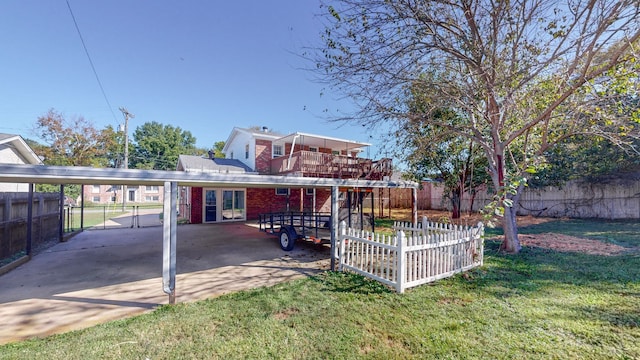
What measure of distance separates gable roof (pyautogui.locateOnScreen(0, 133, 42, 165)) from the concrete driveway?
7.77 meters

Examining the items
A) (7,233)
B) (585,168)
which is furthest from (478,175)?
(7,233)

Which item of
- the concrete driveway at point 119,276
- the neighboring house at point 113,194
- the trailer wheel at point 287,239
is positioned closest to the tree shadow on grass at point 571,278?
the concrete driveway at point 119,276

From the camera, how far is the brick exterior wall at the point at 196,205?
14641 mm

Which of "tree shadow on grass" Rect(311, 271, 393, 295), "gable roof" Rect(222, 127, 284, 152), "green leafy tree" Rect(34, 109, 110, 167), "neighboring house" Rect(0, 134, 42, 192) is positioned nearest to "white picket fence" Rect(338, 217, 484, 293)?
"tree shadow on grass" Rect(311, 271, 393, 295)

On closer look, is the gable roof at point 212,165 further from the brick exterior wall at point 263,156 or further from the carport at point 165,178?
the carport at point 165,178

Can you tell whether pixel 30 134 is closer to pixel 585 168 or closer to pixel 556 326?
pixel 556 326

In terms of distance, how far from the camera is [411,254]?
15.5ft

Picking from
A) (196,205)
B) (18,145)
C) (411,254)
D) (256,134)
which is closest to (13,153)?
(18,145)

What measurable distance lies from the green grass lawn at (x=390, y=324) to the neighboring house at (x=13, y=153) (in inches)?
534

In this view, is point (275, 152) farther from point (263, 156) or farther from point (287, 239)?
point (287, 239)

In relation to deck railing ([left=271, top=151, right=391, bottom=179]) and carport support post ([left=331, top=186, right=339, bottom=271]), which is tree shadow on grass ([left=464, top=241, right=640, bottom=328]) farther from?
deck railing ([left=271, top=151, right=391, bottom=179])

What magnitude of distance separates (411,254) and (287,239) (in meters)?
4.35

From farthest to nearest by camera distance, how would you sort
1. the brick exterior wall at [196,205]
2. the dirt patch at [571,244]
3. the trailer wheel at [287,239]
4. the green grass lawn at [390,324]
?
the brick exterior wall at [196,205] < the trailer wheel at [287,239] < the dirt patch at [571,244] < the green grass lawn at [390,324]

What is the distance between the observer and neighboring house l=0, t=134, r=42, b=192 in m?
12.1
